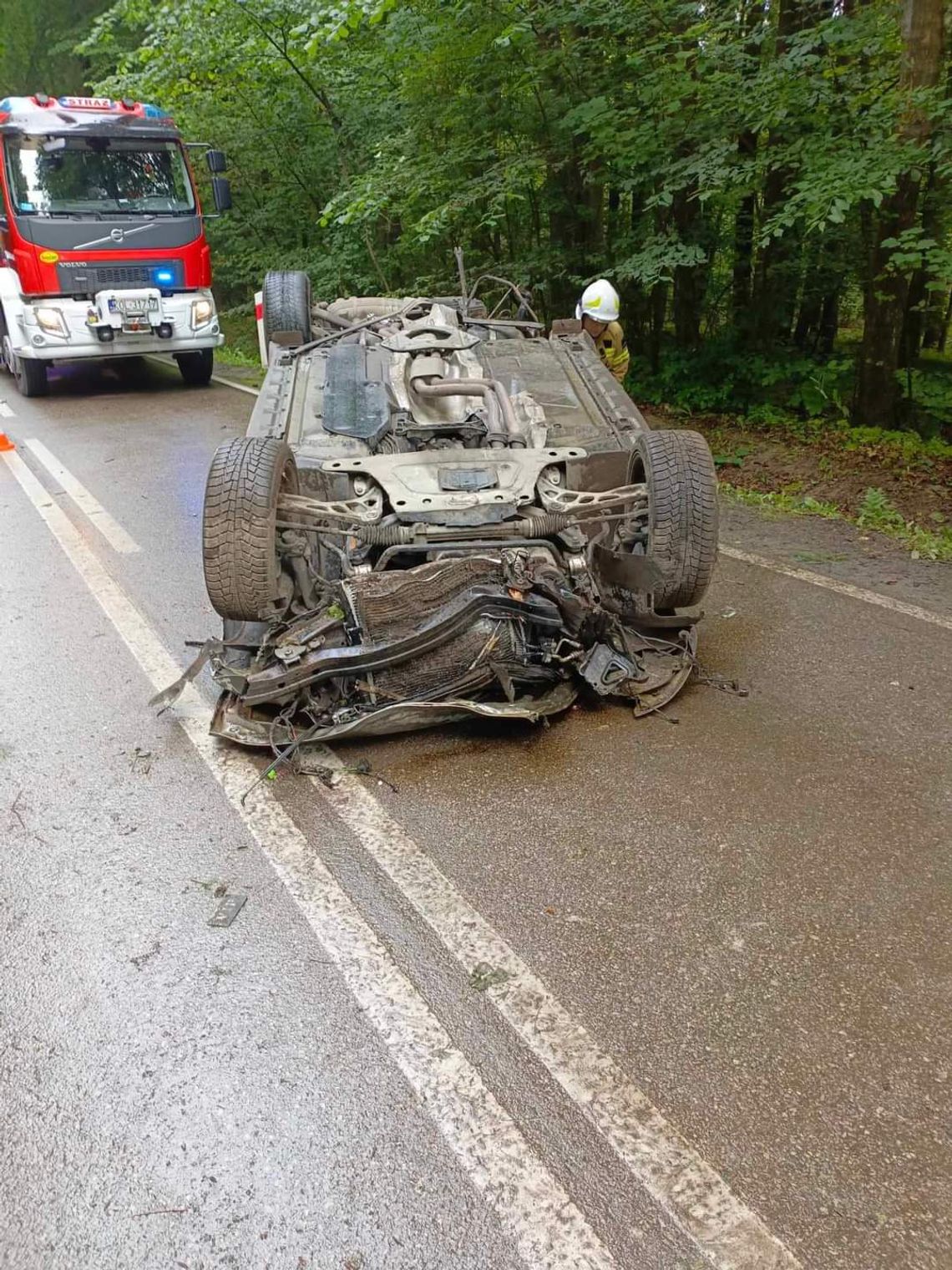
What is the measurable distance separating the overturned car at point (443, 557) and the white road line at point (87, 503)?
143 cm

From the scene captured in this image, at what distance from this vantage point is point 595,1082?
208 cm

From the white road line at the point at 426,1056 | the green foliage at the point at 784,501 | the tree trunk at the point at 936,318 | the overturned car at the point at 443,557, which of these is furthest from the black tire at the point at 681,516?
the tree trunk at the point at 936,318

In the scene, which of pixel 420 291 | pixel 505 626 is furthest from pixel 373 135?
pixel 505 626

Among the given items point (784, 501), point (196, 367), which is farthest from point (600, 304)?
point (196, 367)

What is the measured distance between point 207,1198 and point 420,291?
12542mm

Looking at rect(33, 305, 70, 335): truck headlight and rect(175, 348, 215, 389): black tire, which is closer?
rect(33, 305, 70, 335): truck headlight

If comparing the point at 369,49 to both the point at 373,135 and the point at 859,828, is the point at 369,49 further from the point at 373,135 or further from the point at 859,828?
the point at 859,828

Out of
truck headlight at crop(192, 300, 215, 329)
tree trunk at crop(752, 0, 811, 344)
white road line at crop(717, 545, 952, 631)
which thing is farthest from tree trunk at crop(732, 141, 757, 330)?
truck headlight at crop(192, 300, 215, 329)

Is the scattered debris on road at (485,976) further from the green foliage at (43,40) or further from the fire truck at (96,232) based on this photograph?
the green foliage at (43,40)

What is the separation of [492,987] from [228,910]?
0.84m

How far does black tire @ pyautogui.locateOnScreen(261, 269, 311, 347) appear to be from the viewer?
6.89 meters

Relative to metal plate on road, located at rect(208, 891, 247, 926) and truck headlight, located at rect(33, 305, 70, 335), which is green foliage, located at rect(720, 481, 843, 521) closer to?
metal plate on road, located at rect(208, 891, 247, 926)

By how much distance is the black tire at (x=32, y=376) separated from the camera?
1139 cm

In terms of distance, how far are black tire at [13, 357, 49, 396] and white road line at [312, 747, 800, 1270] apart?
10.7 m
